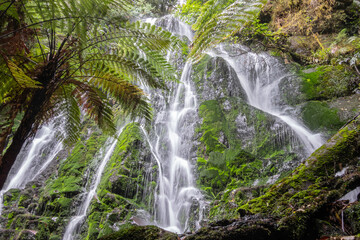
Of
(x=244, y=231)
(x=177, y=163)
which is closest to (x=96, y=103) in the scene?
(x=244, y=231)

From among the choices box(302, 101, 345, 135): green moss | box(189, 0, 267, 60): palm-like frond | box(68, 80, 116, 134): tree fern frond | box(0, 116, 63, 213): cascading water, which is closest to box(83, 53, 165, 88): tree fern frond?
box(68, 80, 116, 134): tree fern frond

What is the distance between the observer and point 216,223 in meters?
1.33

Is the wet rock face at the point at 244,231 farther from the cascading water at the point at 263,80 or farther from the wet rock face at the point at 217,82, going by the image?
the wet rock face at the point at 217,82

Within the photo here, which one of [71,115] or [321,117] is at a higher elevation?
[321,117]

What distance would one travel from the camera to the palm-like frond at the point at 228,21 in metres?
1.80

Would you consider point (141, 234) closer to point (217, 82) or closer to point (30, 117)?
point (30, 117)

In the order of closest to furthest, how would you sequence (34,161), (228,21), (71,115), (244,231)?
(244,231) → (228,21) → (71,115) → (34,161)

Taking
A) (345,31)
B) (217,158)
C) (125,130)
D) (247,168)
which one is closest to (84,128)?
(125,130)

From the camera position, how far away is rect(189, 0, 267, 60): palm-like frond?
1803 mm

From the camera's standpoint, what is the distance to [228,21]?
1909mm

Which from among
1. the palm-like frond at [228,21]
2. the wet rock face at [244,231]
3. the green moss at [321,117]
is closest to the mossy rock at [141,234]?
the wet rock face at [244,231]

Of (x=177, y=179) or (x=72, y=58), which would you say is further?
(x=177, y=179)

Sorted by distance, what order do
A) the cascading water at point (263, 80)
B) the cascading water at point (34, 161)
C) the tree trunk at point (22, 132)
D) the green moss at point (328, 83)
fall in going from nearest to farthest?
the tree trunk at point (22, 132), the green moss at point (328, 83), the cascading water at point (263, 80), the cascading water at point (34, 161)

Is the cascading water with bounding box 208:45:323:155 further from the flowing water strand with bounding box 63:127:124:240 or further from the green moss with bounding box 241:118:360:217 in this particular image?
the flowing water strand with bounding box 63:127:124:240
